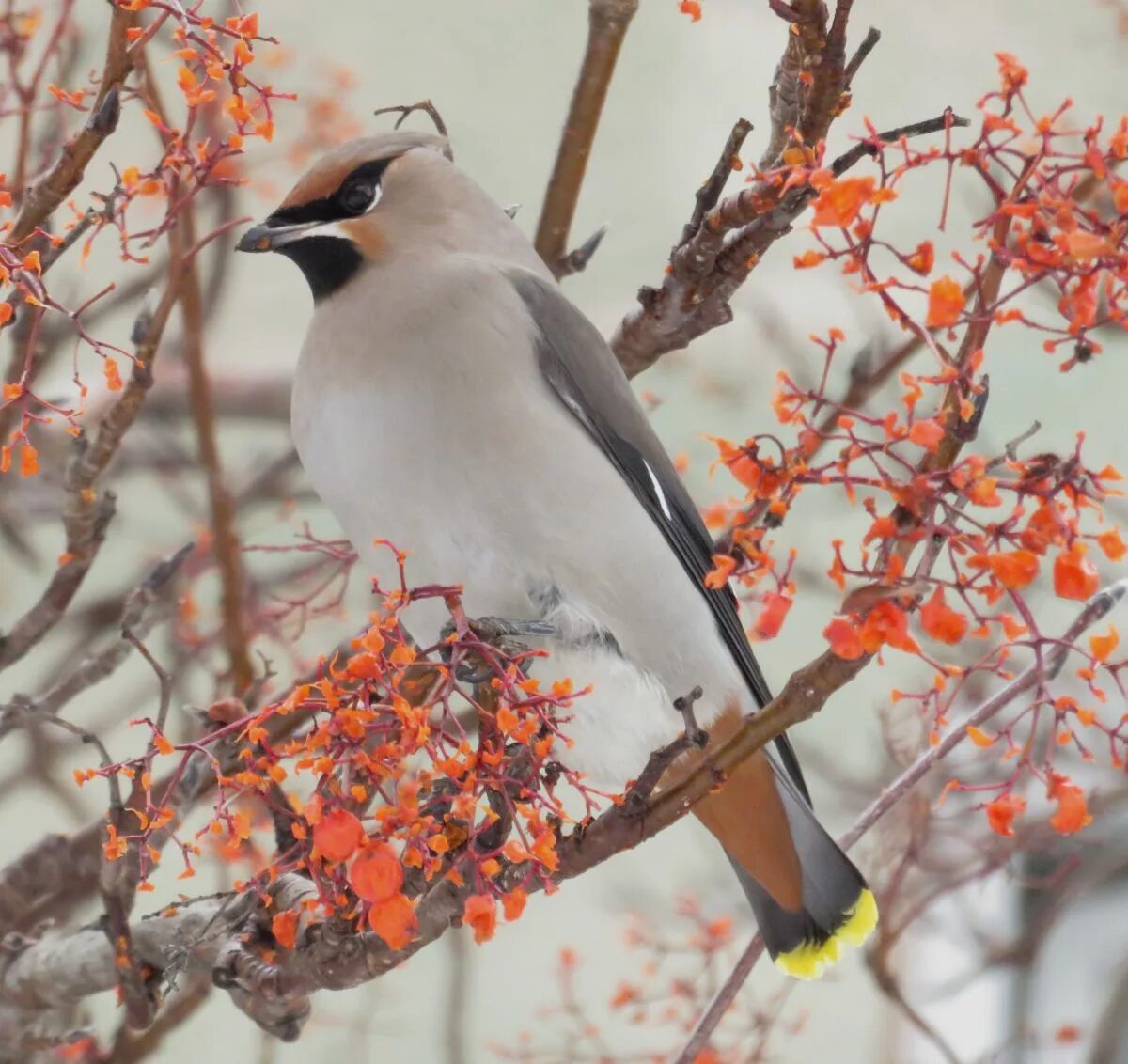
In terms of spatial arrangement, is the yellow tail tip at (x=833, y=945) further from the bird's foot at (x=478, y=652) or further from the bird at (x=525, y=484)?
the bird's foot at (x=478, y=652)

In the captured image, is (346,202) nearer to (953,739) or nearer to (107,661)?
(107,661)

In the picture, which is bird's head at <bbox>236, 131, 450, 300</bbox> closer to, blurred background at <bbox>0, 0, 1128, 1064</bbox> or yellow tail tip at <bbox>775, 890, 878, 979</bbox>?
yellow tail tip at <bbox>775, 890, 878, 979</bbox>

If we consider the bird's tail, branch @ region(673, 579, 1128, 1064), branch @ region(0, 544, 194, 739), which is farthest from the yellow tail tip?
branch @ region(0, 544, 194, 739)

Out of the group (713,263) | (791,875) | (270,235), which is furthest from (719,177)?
(791,875)

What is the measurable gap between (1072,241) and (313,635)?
2277 millimetres

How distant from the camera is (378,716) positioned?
833 mm

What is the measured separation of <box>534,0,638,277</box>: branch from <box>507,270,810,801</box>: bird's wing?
0.04m

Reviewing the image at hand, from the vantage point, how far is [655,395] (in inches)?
93.6

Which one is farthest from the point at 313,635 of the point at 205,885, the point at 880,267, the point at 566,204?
the point at 566,204

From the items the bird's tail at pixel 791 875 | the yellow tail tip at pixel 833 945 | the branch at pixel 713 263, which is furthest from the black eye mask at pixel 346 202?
the yellow tail tip at pixel 833 945

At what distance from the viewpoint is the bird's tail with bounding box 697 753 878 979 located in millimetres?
1408

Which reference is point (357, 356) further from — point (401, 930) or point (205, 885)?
point (205, 885)

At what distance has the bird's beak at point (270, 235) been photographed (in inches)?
49.1

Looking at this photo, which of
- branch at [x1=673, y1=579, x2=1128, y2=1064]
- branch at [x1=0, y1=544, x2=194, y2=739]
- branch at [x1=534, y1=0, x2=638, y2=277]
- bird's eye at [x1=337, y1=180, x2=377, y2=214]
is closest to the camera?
branch at [x1=673, y1=579, x2=1128, y2=1064]
